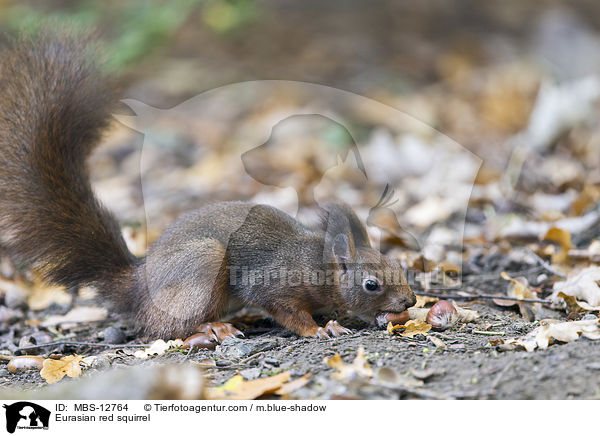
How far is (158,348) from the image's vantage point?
3422 mm

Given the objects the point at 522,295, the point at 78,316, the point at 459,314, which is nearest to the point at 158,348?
the point at 78,316

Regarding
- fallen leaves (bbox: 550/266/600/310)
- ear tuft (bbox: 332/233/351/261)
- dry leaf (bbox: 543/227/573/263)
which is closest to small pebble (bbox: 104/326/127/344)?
ear tuft (bbox: 332/233/351/261)

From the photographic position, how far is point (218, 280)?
3.56 metres

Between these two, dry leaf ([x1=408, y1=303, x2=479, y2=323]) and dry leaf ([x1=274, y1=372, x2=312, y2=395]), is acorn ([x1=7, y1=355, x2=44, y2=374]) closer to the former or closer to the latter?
dry leaf ([x1=274, y1=372, x2=312, y2=395])

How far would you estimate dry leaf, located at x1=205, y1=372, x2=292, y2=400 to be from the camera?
103 inches

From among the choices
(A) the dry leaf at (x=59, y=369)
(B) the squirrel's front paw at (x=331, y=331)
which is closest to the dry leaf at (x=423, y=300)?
(B) the squirrel's front paw at (x=331, y=331)

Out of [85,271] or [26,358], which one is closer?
[26,358]

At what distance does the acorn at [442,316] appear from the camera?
3.34 m

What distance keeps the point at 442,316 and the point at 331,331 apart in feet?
1.91

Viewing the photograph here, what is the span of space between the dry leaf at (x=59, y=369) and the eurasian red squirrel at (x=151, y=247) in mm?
482

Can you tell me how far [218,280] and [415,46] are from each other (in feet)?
27.4

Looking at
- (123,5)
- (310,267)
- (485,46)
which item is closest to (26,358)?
(310,267)

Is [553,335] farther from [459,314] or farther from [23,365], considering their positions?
[23,365]

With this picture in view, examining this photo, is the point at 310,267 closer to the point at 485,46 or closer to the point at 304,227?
the point at 304,227
